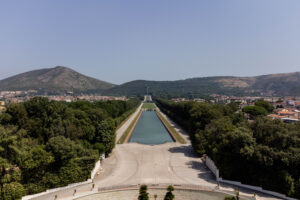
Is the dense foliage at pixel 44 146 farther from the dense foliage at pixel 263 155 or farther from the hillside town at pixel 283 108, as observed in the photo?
the hillside town at pixel 283 108

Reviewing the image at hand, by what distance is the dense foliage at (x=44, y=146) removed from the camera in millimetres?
15805

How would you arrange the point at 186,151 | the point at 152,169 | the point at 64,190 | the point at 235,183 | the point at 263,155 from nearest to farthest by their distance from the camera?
the point at 263,155 < the point at 64,190 < the point at 235,183 < the point at 152,169 < the point at 186,151

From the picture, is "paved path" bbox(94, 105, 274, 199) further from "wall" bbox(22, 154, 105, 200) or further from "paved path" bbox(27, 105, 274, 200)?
"wall" bbox(22, 154, 105, 200)

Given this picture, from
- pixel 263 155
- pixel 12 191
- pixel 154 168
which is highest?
pixel 263 155

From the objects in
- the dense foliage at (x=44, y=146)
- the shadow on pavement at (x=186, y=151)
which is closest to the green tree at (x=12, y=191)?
the dense foliage at (x=44, y=146)

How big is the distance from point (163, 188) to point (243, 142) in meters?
7.91

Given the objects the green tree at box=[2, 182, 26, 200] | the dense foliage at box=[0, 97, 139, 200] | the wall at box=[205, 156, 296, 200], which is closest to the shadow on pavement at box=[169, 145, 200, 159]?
the wall at box=[205, 156, 296, 200]

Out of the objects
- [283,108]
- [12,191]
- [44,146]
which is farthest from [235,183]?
[283,108]

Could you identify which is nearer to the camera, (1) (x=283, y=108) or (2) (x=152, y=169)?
(2) (x=152, y=169)

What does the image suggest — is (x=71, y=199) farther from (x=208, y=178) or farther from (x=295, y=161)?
(x=295, y=161)

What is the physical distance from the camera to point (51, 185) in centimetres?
1673

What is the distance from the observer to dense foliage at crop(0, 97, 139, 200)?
51.9 ft

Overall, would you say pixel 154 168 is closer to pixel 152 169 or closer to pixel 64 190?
pixel 152 169

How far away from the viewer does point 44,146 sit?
701 inches
